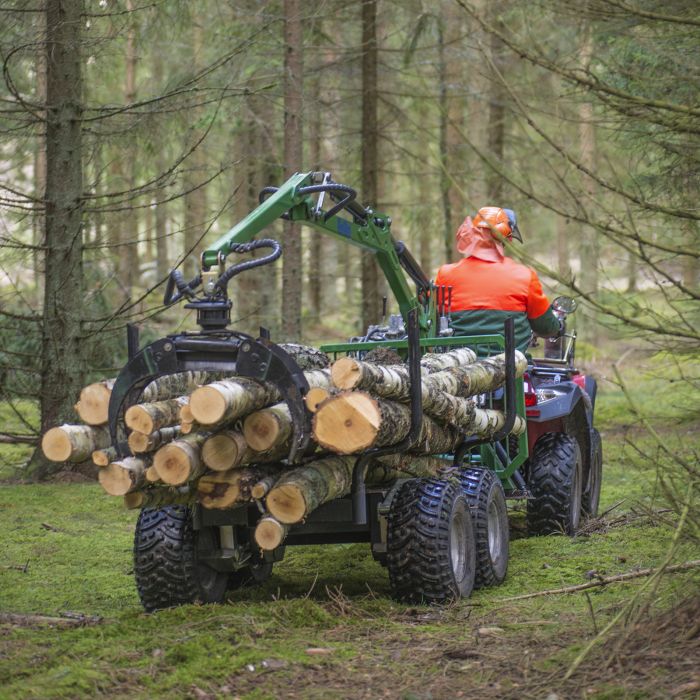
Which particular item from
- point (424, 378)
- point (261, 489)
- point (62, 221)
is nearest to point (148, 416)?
point (261, 489)

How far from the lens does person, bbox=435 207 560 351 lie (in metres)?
7.85

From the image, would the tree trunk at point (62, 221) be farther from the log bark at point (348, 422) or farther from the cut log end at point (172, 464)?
the log bark at point (348, 422)

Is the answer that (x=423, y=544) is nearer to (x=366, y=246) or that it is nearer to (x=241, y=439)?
(x=241, y=439)

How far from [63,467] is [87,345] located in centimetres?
125

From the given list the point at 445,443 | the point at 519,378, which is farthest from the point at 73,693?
the point at 519,378

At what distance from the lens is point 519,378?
24.2 ft

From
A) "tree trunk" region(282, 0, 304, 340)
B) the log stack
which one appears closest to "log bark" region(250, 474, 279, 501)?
the log stack

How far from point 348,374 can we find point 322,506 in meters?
1.07

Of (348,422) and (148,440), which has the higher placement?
(348,422)

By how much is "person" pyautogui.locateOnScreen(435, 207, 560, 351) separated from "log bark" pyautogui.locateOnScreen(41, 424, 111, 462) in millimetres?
3540

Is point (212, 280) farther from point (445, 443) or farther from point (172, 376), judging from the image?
point (445, 443)

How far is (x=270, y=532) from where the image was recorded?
16.5 feet

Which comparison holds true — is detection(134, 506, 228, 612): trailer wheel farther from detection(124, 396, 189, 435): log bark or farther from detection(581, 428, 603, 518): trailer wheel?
detection(581, 428, 603, 518): trailer wheel

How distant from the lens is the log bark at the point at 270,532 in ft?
16.4
